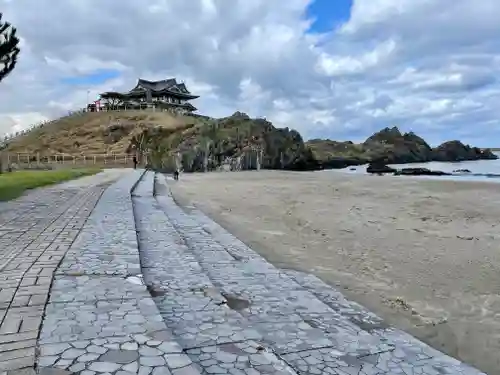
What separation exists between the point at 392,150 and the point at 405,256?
9678cm

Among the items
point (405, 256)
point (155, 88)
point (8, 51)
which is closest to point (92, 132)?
point (155, 88)

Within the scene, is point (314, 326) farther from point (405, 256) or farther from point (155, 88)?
point (155, 88)

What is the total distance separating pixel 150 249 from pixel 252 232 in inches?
169

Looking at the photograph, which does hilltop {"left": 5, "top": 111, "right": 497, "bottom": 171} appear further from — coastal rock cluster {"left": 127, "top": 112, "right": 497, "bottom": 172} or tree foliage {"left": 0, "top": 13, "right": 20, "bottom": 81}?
tree foliage {"left": 0, "top": 13, "right": 20, "bottom": 81}

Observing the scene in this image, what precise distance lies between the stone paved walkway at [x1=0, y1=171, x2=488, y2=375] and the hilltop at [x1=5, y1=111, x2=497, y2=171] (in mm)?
47662

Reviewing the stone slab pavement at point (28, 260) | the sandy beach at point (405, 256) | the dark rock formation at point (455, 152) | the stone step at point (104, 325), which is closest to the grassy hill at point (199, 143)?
the sandy beach at point (405, 256)

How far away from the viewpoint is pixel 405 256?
9.29m

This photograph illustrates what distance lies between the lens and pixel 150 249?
7965 millimetres

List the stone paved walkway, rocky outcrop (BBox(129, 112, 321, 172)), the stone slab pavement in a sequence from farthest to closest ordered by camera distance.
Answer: rocky outcrop (BBox(129, 112, 321, 172))
the stone slab pavement
the stone paved walkway

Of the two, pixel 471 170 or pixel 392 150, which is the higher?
pixel 392 150

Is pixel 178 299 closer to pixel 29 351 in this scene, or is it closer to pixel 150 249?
pixel 29 351

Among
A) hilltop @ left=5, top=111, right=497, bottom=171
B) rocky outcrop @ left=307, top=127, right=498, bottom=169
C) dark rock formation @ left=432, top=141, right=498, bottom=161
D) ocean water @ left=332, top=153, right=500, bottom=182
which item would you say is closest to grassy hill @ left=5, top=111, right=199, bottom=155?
hilltop @ left=5, top=111, right=497, bottom=171

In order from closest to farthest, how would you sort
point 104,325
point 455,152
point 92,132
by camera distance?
point 104,325
point 92,132
point 455,152

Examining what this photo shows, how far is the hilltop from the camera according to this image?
5784 centimetres
